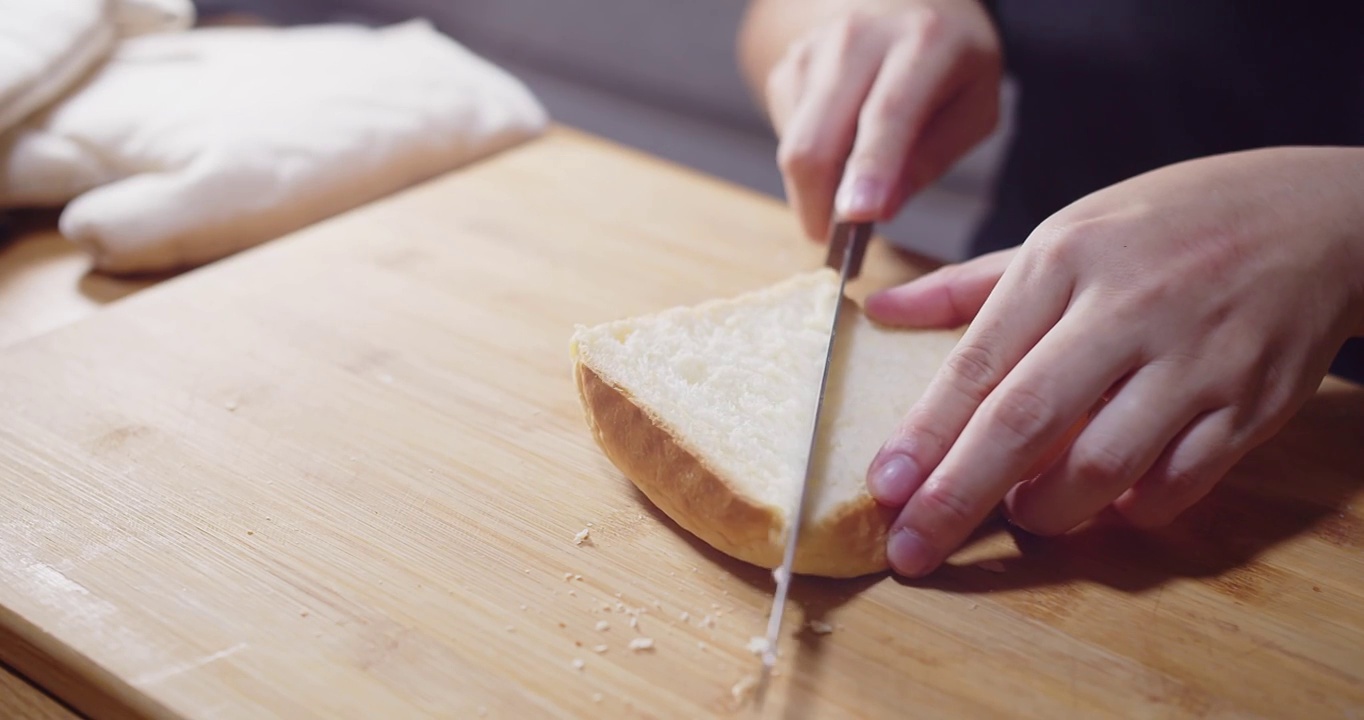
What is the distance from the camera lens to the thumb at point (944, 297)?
1.28 metres

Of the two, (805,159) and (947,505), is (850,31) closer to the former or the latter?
(805,159)

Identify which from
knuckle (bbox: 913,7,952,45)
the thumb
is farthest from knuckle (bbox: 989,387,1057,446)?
knuckle (bbox: 913,7,952,45)

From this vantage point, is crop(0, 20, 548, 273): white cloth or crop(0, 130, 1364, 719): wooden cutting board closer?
crop(0, 130, 1364, 719): wooden cutting board

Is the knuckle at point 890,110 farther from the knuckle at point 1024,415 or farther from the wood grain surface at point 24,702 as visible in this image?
the wood grain surface at point 24,702

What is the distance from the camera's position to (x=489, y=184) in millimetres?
1819

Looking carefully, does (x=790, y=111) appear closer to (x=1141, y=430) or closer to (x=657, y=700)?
(x=1141, y=430)

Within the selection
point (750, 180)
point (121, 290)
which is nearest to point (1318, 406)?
point (750, 180)

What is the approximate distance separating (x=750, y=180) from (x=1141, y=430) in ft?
Result: 5.09

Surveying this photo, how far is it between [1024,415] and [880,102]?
0.67 metres

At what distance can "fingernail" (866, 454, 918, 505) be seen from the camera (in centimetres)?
99

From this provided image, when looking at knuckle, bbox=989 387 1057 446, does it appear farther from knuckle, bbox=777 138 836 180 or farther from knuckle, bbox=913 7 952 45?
knuckle, bbox=913 7 952 45

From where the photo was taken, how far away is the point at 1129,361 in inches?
39.2

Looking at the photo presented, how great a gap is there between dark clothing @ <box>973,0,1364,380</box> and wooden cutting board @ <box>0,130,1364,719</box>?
63 centimetres

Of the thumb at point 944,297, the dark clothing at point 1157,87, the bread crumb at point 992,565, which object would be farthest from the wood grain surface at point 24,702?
the dark clothing at point 1157,87
